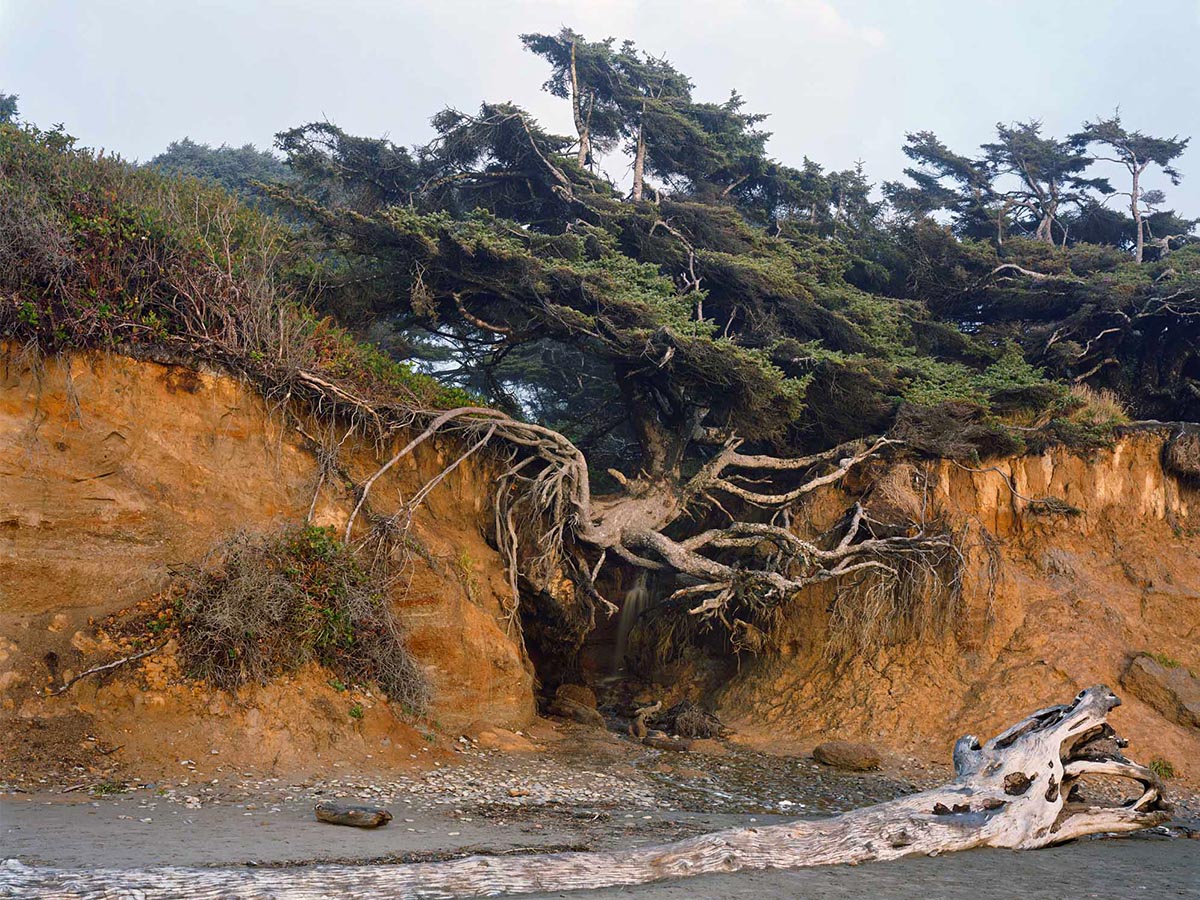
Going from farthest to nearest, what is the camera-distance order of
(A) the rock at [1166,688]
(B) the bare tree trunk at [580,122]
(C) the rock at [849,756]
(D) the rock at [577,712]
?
(B) the bare tree trunk at [580,122] → (D) the rock at [577,712] → (A) the rock at [1166,688] → (C) the rock at [849,756]

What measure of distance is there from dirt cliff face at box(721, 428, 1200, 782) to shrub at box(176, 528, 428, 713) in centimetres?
634

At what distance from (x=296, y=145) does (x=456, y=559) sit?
825cm

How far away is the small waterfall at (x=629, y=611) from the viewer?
1791cm

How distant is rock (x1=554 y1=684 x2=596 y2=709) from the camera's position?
48.4 ft

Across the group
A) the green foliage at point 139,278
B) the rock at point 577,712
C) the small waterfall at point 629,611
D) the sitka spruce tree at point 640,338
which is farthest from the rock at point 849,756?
the green foliage at point 139,278

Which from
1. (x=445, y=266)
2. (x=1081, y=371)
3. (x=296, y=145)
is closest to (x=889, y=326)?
(x=1081, y=371)

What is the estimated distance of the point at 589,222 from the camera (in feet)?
54.7

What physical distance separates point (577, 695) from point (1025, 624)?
7.33m

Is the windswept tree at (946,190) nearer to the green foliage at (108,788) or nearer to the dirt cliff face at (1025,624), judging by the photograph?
the dirt cliff face at (1025,624)

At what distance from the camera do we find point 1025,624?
14094mm

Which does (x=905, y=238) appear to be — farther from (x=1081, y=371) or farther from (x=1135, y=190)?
(x=1135, y=190)

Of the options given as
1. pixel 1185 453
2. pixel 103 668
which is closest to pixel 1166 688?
pixel 1185 453

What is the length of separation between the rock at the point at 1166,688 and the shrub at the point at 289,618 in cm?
1034

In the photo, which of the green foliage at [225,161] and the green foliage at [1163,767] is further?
the green foliage at [225,161]
